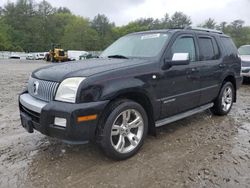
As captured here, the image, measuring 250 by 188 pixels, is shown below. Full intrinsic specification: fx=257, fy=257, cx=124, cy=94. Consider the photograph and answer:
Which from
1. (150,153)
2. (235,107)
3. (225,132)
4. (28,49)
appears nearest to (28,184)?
(150,153)

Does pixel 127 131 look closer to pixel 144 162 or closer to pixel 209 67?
pixel 144 162

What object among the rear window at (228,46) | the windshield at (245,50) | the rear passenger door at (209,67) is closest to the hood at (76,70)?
the rear passenger door at (209,67)

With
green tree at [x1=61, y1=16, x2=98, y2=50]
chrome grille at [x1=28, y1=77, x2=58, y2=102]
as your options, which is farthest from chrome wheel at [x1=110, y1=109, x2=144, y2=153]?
green tree at [x1=61, y1=16, x2=98, y2=50]

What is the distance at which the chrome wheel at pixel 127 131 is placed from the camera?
3.44m

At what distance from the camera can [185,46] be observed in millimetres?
4488

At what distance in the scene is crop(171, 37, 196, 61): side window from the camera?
4238 millimetres

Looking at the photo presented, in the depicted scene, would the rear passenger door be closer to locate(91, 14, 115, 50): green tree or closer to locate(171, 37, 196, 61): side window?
locate(171, 37, 196, 61): side window

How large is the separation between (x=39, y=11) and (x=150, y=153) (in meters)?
90.0

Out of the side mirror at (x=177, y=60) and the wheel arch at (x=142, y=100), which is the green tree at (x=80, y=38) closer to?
the side mirror at (x=177, y=60)

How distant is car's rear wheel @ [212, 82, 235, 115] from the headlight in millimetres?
3512

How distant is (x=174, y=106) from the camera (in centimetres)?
418

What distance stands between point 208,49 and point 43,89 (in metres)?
3.29

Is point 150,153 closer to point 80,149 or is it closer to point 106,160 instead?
point 106,160

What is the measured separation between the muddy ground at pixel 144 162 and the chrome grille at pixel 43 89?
0.87 meters
